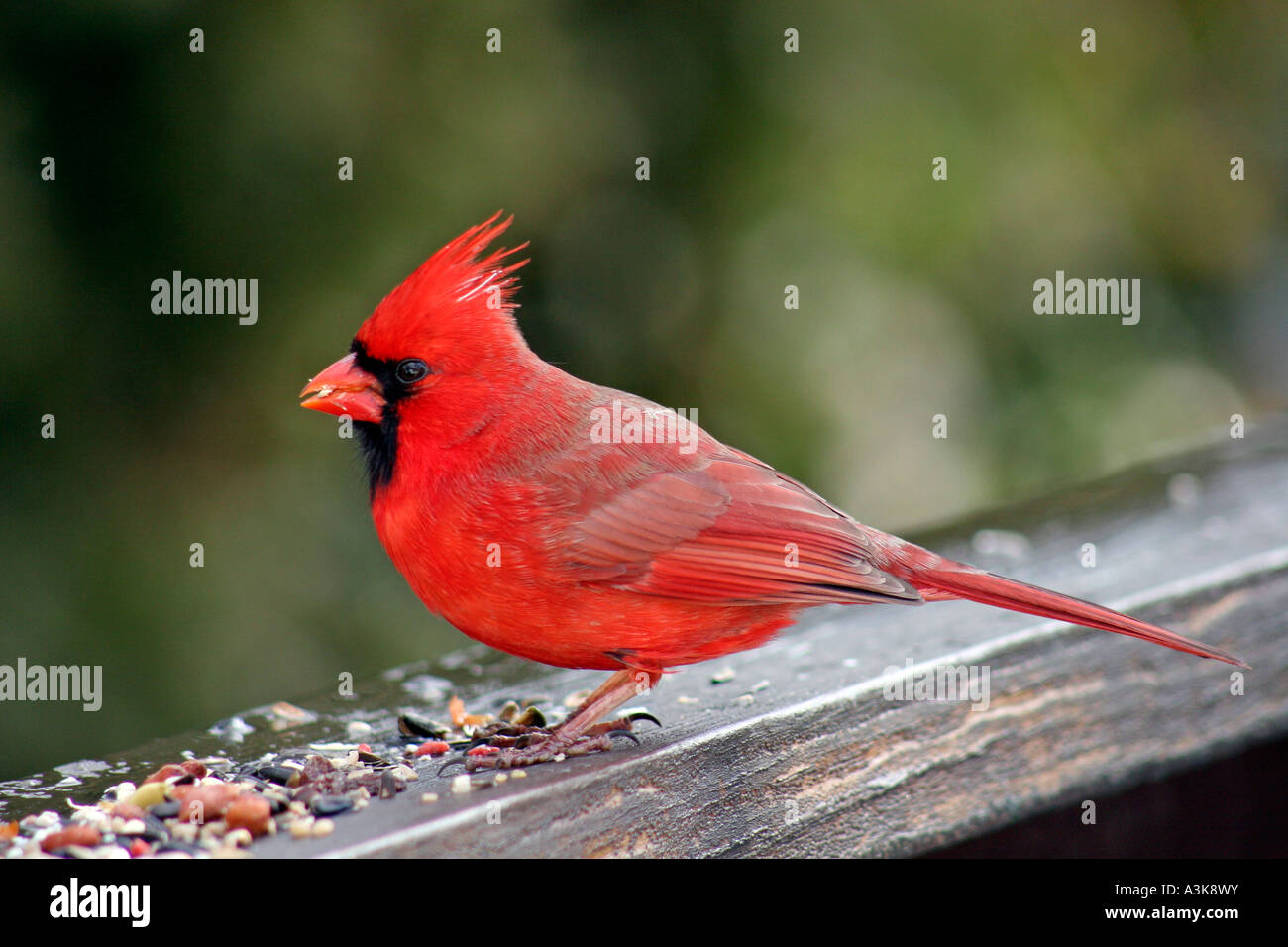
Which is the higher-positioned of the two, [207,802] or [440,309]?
[440,309]

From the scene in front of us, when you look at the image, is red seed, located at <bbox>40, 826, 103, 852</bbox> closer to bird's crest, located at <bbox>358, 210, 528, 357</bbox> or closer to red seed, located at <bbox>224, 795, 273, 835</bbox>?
red seed, located at <bbox>224, 795, 273, 835</bbox>

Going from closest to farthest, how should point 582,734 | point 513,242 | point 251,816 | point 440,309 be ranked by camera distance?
point 251,816
point 582,734
point 440,309
point 513,242

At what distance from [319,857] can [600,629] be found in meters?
0.69

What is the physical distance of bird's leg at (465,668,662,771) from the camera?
2.10 m

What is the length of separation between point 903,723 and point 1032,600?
1.01 ft

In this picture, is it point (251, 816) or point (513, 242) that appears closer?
point (251, 816)

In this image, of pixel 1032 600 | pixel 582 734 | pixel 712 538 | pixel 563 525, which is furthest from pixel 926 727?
pixel 563 525

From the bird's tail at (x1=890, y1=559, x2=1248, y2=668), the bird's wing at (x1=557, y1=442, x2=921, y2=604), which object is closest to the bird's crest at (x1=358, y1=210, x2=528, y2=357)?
the bird's wing at (x1=557, y1=442, x2=921, y2=604)

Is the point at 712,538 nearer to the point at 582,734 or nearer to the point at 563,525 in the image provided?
the point at 563,525

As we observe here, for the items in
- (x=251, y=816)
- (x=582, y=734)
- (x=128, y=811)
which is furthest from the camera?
(x=582, y=734)

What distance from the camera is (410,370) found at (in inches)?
93.4

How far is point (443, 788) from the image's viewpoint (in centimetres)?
194
